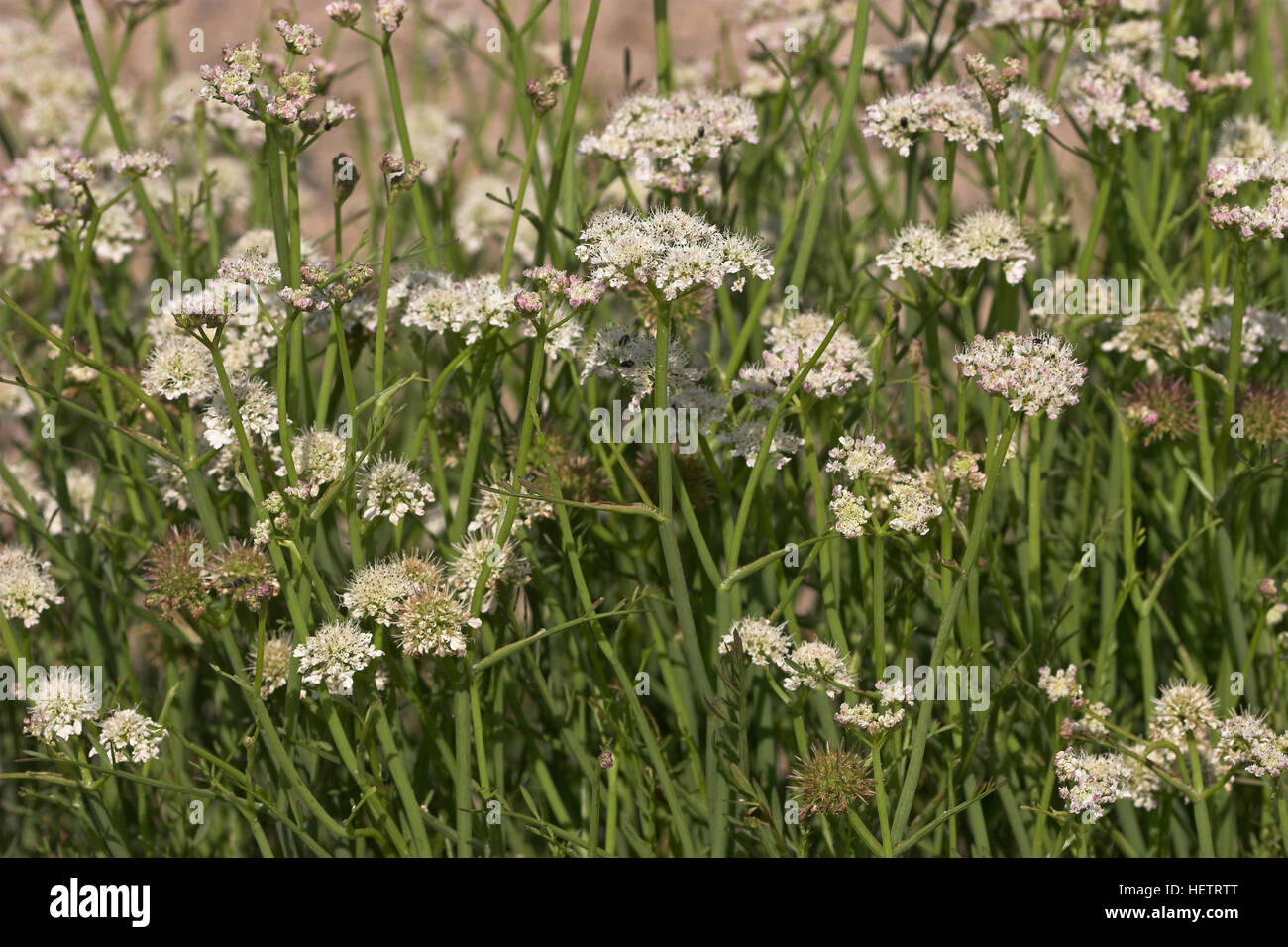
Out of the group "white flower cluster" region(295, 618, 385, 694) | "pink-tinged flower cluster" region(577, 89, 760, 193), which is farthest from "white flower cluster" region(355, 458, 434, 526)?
"pink-tinged flower cluster" region(577, 89, 760, 193)

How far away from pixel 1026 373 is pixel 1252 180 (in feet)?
2.29

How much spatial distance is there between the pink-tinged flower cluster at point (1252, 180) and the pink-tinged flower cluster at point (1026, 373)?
1.39 ft

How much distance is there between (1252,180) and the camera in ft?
7.31

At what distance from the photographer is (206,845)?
2.61m

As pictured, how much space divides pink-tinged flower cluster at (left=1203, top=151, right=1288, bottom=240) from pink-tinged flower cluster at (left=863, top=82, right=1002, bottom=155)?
384 mm

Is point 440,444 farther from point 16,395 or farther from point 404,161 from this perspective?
point 16,395

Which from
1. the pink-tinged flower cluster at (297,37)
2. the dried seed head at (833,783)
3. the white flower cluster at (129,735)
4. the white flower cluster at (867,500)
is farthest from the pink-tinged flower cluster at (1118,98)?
the white flower cluster at (129,735)

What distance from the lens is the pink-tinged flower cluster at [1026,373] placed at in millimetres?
1885

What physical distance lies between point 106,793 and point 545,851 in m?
0.83

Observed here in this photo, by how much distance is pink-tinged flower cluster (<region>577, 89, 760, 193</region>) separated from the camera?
2.30 metres

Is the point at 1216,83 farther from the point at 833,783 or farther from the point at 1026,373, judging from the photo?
the point at 833,783

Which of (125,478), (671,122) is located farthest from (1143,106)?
(125,478)
